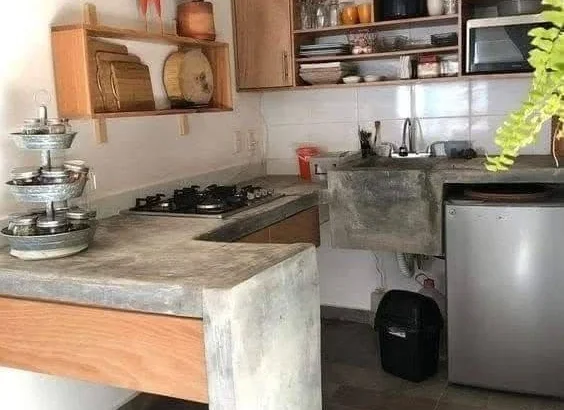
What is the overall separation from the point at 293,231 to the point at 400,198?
487mm

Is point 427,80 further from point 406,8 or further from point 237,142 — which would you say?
point 237,142

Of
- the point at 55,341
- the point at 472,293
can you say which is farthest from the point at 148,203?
the point at 472,293

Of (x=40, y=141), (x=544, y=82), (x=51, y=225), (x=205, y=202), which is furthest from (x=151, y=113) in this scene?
(x=544, y=82)

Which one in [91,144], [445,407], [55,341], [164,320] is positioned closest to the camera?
[164,320]

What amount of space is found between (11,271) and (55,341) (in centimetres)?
22

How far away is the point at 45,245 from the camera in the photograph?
1.71 metres

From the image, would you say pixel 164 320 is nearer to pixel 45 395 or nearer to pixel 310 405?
pixel 310 405

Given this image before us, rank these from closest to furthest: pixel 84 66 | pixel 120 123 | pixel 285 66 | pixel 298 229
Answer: pixel 84 66
pixel 120 123
pixel 298 229
pixel 285 66

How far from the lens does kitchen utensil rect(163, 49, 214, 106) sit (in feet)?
9.14

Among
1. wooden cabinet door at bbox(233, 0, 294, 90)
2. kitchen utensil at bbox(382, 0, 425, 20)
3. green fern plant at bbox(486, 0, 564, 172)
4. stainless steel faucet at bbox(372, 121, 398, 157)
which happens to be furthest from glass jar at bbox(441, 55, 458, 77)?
green fern plant at bbox(486, 0, 564, 172)

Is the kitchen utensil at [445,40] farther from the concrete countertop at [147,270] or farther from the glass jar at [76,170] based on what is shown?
the glass jar at [76,170]

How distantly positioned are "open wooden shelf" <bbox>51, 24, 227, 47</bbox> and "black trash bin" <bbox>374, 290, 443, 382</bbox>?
58.6 inches

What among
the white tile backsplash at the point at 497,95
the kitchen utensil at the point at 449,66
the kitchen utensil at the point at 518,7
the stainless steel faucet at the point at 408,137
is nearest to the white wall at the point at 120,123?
the stainless steel faucet at the point at 408,137

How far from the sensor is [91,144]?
242 cm
